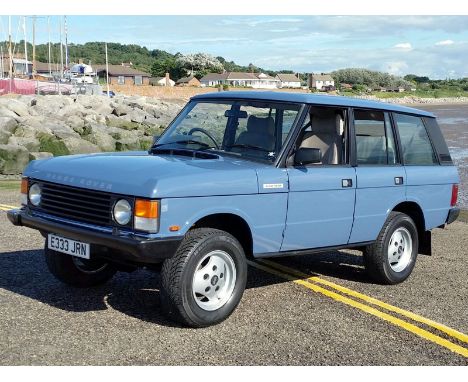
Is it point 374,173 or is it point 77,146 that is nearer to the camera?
point 374,173

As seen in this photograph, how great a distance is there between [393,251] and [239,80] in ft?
381

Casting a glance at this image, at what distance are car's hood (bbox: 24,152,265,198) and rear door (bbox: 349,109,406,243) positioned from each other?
135 centimetres

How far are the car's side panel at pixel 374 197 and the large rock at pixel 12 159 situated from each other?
11678mm

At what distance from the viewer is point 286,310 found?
19.7ft

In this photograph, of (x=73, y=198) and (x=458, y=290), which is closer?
(x=73, y=198)

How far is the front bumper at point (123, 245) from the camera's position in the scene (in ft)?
16.3

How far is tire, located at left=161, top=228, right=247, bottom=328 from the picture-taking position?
5211mm

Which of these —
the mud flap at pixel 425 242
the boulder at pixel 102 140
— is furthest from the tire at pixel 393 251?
the boulder at pixel 102 140

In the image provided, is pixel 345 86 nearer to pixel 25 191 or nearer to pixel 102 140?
pixel 102 140

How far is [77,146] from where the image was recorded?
19609 mm

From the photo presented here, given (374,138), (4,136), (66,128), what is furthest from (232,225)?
(66,128)

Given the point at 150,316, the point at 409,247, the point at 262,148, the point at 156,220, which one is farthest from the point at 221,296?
the point at 409,247

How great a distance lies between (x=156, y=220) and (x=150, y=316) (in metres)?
1.04

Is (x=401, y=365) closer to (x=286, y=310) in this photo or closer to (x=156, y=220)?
(x=286, y=310)
